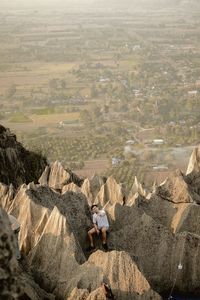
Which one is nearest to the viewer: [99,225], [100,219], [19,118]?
[100,219]

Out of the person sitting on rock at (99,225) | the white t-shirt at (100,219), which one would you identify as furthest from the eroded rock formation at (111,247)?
the white t-shirt at (100,219)

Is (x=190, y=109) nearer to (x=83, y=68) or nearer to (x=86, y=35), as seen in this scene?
(x=83, y=68)

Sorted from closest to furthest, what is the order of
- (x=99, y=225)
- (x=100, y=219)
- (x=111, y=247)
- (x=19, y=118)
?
(x=100, y=219)
(x=99, y=225)
(x=111, y=247)
(x=19, y=118)

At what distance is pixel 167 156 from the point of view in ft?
250

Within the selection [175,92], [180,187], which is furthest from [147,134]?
[180,187]

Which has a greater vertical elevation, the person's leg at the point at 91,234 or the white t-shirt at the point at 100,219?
the white t-shirt at the point at 100,219

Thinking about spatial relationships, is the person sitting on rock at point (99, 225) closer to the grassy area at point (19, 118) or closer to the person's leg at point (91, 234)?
the person's leg at point (91, 234)

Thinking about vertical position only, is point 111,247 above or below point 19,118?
above

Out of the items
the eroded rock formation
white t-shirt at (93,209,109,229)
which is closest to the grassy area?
the eroded rock formation

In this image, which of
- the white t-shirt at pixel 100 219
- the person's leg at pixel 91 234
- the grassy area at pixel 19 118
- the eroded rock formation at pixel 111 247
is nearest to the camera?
the eroded rock formation at pixel 111 247

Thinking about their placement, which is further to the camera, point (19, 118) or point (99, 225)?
point (19, 118)

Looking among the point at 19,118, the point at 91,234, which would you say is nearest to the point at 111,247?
the point at 91,234

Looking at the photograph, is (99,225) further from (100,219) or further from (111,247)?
(111,247)

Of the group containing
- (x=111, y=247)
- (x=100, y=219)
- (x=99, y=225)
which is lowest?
(x=111, y=247)
